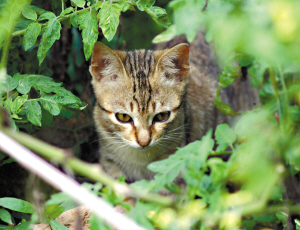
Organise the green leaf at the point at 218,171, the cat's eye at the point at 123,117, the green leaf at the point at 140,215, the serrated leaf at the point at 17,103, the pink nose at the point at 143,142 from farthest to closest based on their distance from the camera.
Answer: the cat's eye at the point at 123,117 < the pink nose at the point at 143,142 < the serrated leaf at the point at 17,103 < the green leaf at the point at 218,171 < the green leaf at the point at 140,215

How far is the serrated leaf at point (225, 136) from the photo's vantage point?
1.58 meters

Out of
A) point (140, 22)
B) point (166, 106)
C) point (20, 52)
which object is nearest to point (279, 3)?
point (166, 106)

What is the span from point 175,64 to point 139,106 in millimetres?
518

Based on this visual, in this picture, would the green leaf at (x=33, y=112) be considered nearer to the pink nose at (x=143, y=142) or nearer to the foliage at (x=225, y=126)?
the foliage at (x=225, y=126)

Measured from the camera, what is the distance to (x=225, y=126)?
5.45 feet

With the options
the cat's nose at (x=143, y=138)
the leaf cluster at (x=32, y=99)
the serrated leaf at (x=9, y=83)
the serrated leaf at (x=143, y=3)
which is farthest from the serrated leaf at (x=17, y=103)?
the serrated leaf at (x=143, y=3)

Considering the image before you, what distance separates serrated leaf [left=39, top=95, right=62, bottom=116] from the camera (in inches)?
87.6

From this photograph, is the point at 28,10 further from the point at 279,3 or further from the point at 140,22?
the point at 140,22

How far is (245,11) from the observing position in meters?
1.09

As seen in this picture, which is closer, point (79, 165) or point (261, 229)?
point (79, 165)

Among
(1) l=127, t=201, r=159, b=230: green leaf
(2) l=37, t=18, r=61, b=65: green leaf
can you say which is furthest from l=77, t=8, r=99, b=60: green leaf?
(1) l=127, t=201, r=159, b=230: green leaf

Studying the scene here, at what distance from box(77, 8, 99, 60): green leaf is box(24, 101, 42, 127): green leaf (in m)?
0.49

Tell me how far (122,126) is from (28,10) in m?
1.10

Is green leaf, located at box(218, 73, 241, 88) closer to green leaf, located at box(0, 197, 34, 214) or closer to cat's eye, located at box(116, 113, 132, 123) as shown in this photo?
cat's eye, located at box(116, 113, 132, 123)
